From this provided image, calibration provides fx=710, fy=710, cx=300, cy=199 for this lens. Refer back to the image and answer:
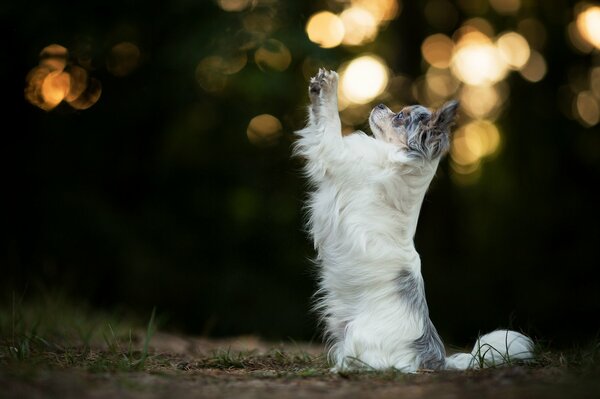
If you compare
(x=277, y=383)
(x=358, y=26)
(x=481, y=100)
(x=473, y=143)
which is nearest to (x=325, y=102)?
(x=277, y=383)

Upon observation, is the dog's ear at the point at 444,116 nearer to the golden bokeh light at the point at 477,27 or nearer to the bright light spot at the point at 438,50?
the bright light spot at the point at 438,50

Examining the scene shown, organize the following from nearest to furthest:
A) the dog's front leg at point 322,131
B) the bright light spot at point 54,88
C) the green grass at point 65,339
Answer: the green grass at point 65,339 → the dog's front leg at point 322,131 → the bright light spot at point 54,88

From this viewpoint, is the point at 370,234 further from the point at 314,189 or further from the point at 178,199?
the point at 178,199

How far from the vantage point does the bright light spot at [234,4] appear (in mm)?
12008

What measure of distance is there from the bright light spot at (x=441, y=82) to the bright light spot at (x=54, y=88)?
9.10 metres

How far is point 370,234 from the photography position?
588cm

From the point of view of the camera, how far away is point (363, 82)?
16.1 metres

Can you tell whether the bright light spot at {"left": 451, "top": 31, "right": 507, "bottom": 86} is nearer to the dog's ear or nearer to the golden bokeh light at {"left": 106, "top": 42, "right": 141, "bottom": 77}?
the golden bokeh light at {"left": 106, "top": 42, "right": 141, "bottom": 77}

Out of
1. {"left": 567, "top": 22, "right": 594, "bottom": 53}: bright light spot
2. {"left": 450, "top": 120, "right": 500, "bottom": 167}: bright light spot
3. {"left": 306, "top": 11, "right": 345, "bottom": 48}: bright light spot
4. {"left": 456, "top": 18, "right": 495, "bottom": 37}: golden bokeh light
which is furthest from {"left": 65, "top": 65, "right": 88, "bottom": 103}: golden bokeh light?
{"left": 567, "top": 22, "right": 594, "bottom": 53}: bright light spot

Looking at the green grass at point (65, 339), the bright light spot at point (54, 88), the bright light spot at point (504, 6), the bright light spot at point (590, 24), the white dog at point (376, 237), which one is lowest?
the green grass at point (65, 339)

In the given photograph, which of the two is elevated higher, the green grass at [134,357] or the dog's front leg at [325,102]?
the dog's front leg at [325,102]

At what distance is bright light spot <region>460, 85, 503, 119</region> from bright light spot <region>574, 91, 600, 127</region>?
1861mm

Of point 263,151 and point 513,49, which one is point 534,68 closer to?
point 513,49

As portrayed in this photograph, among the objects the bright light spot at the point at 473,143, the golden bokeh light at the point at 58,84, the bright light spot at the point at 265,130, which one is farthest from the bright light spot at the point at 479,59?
the golden bokeh light at the point at 58,84
